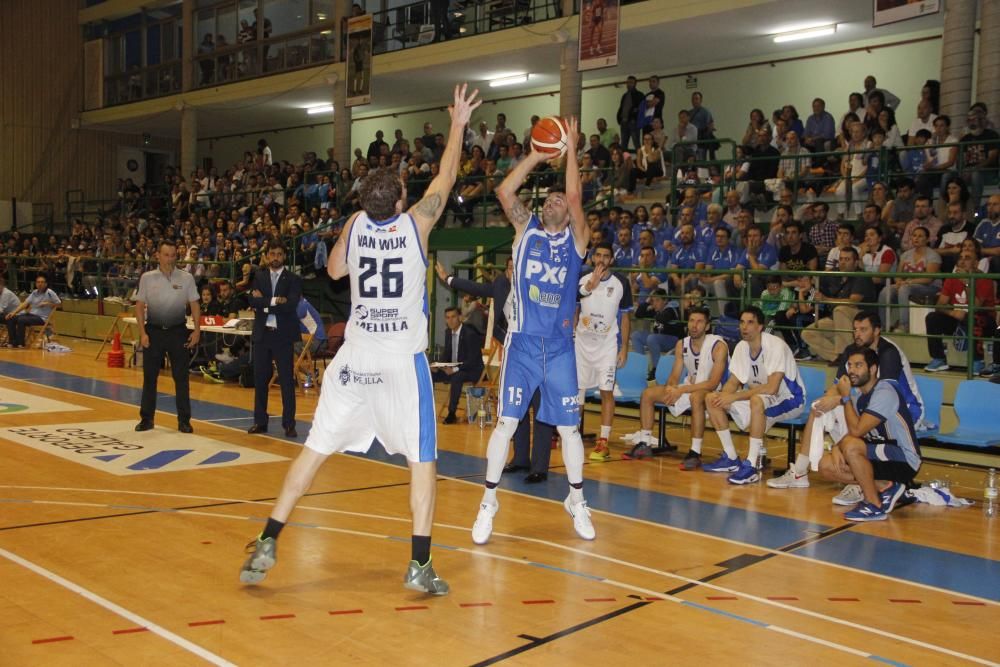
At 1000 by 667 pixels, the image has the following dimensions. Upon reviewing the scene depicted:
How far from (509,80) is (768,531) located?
16.8 m

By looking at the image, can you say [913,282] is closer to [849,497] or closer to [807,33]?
[849,497]

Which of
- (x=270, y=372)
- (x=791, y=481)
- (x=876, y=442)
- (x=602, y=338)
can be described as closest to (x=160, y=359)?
(x=270, y=372)

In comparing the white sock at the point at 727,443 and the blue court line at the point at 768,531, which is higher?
the white sock at the point at 727,443

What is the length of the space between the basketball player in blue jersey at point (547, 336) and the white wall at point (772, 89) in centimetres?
1299

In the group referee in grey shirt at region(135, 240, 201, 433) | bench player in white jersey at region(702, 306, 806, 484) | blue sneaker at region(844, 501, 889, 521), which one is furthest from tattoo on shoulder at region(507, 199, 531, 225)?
referee in grey shirt at region(135, 240, 201, 433)

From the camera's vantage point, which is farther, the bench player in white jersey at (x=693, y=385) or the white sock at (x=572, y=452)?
the bench player in white jersey at (x=693, y=385)

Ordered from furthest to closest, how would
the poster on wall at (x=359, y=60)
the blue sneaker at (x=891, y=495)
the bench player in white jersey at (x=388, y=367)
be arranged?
1. the poster on wall at (x=359, y=60)
2. the blue sneaker at (x=891, y=495)
3. the bench player in white jersey at (x=388, y=367)

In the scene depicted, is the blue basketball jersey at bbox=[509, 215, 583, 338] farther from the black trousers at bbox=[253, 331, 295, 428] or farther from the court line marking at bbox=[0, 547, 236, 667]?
the black trousers at bbox=[253, 331, 295, 428]

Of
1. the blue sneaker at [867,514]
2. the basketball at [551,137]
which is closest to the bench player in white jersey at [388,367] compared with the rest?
the basketball at [551,137]

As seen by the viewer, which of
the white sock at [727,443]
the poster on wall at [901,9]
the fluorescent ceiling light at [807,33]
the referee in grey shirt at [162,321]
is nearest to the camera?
the white sock at [727,443]

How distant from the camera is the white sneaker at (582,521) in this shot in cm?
631

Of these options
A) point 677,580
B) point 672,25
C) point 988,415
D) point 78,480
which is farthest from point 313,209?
point 677,580

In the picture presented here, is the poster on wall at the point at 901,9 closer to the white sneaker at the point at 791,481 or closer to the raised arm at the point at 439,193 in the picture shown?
the white sneaker at the point at 791,481

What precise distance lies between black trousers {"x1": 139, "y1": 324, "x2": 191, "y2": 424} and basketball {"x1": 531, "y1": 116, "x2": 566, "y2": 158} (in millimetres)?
4916
